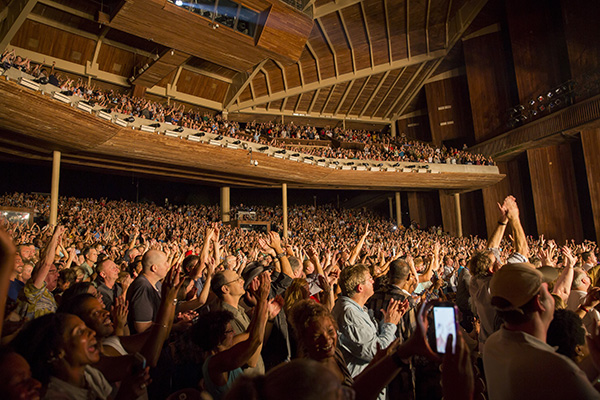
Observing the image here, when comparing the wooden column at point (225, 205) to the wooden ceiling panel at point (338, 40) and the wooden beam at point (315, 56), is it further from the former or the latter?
the wooden ceiling panel at point (338, 40)

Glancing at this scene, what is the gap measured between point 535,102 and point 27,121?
19.4 m

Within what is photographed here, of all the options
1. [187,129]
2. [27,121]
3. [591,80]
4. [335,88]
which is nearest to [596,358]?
[27,121]

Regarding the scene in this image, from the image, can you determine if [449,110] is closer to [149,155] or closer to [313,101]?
[313,101]

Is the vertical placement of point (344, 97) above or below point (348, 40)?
below

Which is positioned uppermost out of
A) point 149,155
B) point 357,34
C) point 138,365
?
point 357,34

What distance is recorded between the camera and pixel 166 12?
11547 millimetres

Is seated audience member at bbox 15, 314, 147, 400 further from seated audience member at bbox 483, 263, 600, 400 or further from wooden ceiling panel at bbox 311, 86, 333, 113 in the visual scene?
wooden ceiling panel at bbox 311, 86, 333, 113

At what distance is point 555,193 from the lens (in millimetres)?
17078

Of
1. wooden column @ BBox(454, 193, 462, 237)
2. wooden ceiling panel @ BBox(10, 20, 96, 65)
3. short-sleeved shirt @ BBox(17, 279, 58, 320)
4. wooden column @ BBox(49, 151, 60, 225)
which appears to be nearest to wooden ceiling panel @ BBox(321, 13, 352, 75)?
wooden column @ BBox(454, 193, 462, 237)

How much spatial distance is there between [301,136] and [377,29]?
6.52 m

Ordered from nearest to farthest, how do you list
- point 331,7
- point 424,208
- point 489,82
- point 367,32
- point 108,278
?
point 108,278, point 331,7, point 367,32, point 489,82, point 424,208

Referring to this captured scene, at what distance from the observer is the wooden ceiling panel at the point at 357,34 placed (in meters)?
17.6

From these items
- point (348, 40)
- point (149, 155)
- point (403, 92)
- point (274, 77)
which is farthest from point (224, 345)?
point (403, 92)

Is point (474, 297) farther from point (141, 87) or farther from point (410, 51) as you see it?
point (410, 51)
